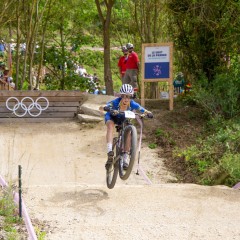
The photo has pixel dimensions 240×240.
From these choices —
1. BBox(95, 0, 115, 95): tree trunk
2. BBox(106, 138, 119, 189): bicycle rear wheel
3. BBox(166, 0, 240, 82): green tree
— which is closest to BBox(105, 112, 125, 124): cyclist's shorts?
BBox(106, 138, 119, 189): bicycle rear wheel

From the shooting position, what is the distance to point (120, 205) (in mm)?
7969

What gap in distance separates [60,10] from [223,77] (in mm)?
7537

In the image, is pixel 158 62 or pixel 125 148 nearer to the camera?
pixel 125 148

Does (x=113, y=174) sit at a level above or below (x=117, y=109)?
below

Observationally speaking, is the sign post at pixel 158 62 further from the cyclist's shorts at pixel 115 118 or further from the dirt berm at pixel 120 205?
the cyclist's shorts at pixel 115 118

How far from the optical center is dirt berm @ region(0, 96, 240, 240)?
682 centimetres

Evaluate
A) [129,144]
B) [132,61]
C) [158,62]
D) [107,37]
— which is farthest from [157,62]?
[129,144]

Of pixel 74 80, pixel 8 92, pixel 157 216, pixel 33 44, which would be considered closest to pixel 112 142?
pixel 157 216

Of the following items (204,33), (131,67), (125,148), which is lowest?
(125,148)

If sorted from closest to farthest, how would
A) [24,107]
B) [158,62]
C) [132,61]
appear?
[158,62] < [24,107] < [132,61]

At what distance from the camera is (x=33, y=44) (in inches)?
759

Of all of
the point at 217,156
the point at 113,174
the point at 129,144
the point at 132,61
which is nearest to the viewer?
the point at 129,144

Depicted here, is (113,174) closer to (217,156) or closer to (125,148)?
(125,148)

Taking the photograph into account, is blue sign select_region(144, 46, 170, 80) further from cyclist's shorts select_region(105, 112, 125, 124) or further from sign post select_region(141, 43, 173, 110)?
cyclist's shorts select_region(105, 112, 125, 124)
